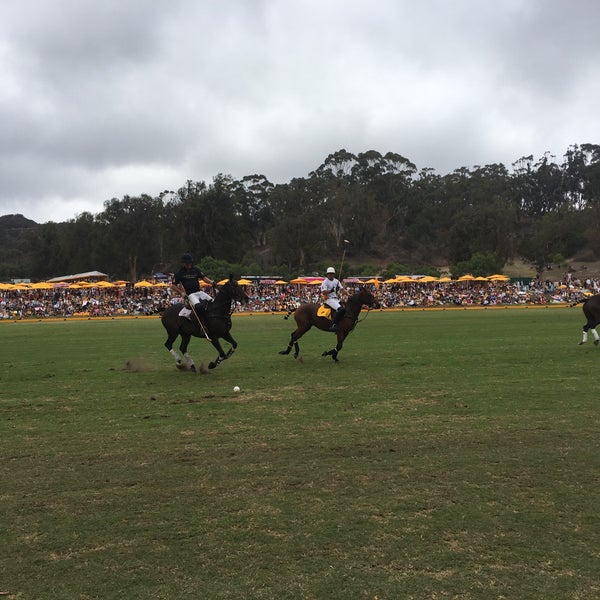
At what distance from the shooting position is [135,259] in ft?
295

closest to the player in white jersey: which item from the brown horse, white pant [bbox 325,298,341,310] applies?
white pant [bbox 325,298,341,310]

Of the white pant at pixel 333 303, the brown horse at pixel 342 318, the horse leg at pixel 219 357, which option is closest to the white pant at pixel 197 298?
the horse leg at pixel 219 357

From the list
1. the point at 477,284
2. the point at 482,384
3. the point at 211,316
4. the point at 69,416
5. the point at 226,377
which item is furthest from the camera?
the point at 477,284

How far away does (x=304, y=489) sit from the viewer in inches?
212

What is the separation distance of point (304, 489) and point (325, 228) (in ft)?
312

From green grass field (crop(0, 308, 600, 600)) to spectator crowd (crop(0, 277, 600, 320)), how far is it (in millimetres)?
37950

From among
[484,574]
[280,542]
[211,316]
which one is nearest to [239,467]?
[280,542]

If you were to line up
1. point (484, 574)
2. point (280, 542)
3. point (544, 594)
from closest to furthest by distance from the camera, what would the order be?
point (544, 594)
point (484, 574)
point (280, 542)

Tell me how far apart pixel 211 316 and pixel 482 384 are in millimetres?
6230

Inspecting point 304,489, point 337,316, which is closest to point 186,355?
point 337,316

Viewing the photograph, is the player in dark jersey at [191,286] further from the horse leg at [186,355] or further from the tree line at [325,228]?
the tree line at [325,228]

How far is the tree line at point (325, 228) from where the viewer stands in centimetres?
8869

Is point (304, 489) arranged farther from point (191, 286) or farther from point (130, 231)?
point (130, 231)

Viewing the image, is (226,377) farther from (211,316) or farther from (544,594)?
(544,594)
